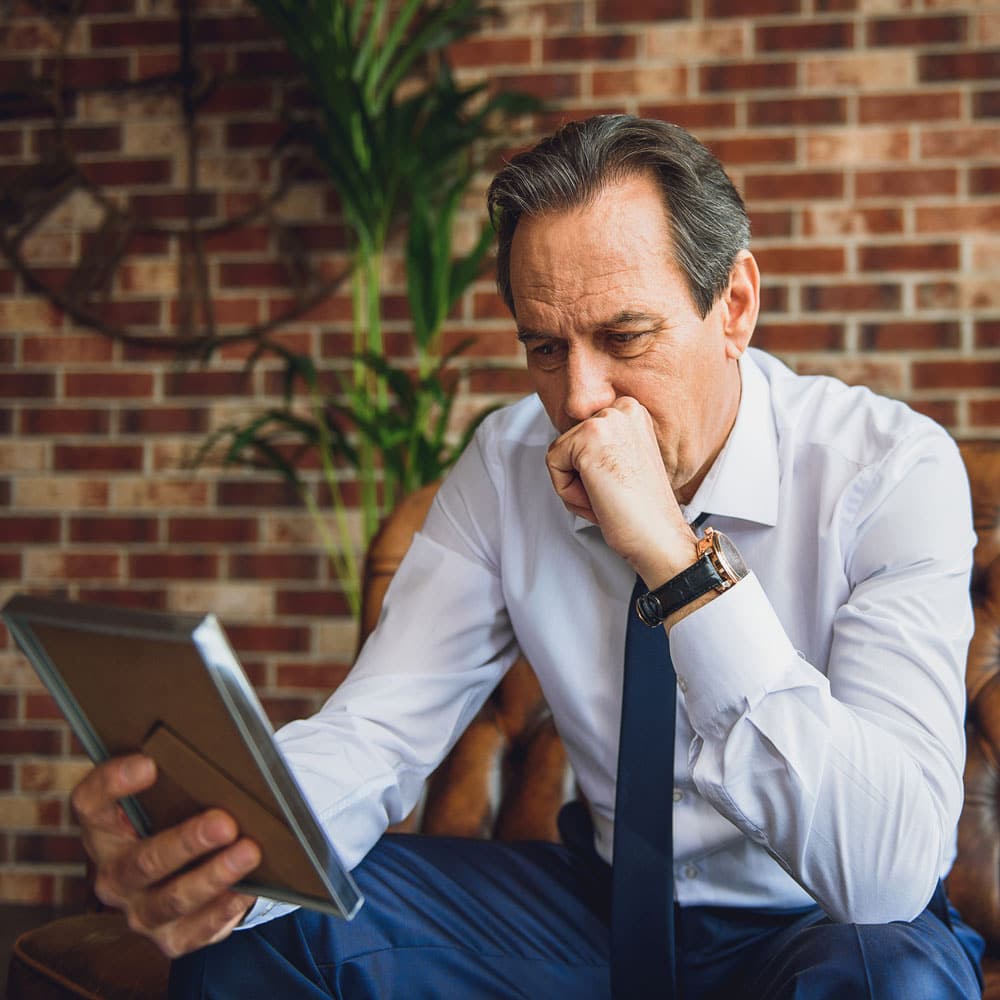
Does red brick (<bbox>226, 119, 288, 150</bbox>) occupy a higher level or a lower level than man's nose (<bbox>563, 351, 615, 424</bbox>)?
higher

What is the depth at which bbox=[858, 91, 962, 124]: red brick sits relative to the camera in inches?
94.1

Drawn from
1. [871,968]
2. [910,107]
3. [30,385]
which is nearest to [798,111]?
[910,107]

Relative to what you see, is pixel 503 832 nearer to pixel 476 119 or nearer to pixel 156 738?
pixel 156 738

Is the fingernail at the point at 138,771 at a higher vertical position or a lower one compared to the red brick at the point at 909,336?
lower

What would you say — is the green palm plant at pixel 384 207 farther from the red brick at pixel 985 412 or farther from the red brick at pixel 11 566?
the red brick at pixel 985 412

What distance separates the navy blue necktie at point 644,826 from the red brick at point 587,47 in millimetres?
1650

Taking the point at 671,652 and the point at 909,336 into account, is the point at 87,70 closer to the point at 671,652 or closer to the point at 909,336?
the point at 909,336

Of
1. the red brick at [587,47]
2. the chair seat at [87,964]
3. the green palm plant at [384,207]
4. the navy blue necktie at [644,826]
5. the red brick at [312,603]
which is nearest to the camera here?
the navy blue necktie at [644,826]

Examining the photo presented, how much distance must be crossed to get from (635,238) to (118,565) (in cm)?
180

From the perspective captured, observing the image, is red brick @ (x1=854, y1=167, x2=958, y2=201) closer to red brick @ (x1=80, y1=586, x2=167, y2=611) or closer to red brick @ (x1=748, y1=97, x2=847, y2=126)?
red brick @ (x1=748, y1=97, x2=847, y2=126)

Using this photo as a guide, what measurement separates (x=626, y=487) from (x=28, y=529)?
6.42ft

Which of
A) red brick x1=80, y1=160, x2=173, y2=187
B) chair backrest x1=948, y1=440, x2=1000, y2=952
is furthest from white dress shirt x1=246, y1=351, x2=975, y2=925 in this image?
red brick x1=80, y1=160, x2=173, y2=187

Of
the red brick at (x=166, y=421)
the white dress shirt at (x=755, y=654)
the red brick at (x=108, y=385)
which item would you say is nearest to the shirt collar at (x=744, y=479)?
the white dress shirt at (x=755, y=654)

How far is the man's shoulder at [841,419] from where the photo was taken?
4.30 ft
